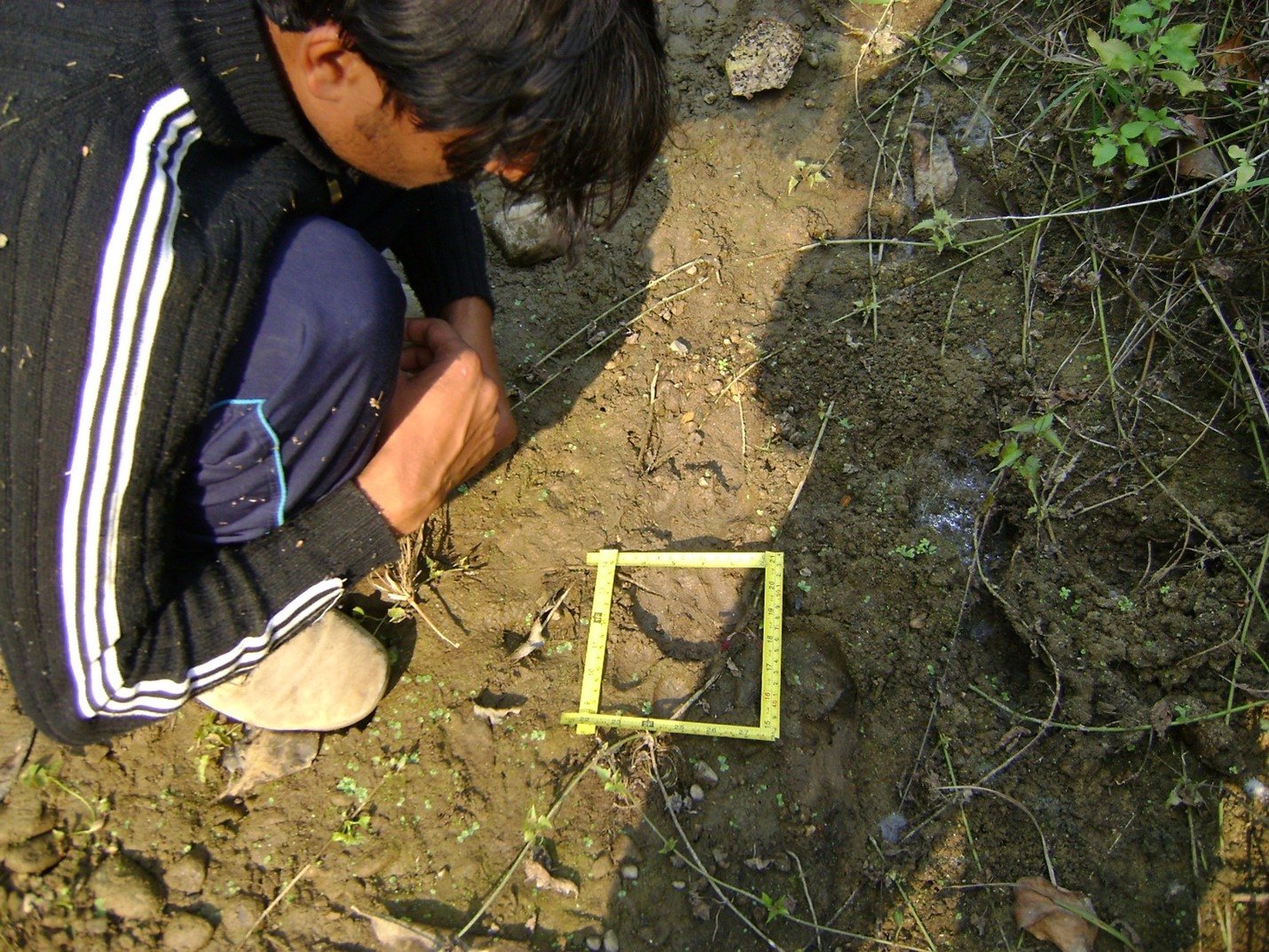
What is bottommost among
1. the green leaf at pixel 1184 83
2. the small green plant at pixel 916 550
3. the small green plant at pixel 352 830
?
the small green plant at pixel 916 550

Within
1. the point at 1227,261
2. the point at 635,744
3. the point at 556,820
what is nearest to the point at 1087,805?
the point at 635,744

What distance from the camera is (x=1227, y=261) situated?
2.37 m

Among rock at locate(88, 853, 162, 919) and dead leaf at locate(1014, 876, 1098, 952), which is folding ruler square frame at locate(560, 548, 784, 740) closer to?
dead leaf at locate(1014, 876, 1098, 952)

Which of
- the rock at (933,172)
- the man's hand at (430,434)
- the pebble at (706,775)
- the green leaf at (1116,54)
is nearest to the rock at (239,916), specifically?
the man's hand at (430,434)

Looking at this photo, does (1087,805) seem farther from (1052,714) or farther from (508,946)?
(508,946)

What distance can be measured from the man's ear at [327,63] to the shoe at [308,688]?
48.3 inches

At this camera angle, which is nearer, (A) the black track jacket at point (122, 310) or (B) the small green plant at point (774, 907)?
(A) the black track jacket at point (122, 310)

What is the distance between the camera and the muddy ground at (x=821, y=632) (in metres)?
1.93

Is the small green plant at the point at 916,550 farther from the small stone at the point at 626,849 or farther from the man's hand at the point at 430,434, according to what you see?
the man's hand at the point at 430,434

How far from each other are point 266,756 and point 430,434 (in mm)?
937

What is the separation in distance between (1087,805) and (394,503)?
170cm

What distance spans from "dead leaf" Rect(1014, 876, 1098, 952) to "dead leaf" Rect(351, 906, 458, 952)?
1.25 metres

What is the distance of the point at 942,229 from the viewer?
262 centimetres

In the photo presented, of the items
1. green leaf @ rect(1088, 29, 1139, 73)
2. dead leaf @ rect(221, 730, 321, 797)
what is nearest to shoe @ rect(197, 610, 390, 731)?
dead leaf @ rect(221, 730, 321, 797)
